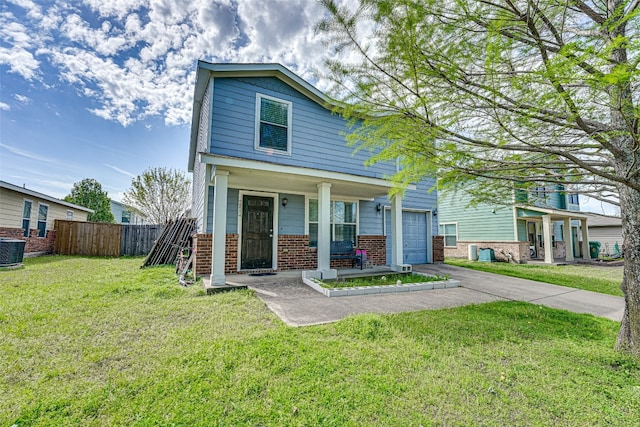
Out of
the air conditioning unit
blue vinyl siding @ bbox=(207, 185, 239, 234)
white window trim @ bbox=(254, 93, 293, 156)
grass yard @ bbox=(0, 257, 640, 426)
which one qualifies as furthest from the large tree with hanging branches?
the air conditioning unit

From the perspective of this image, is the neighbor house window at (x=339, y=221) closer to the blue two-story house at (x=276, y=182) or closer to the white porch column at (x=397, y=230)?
the blue two-story house at (x=276, y=182)

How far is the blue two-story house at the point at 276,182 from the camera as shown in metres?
6.36

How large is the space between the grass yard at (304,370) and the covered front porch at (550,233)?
10259 mm

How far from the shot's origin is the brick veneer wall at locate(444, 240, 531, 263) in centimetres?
1262

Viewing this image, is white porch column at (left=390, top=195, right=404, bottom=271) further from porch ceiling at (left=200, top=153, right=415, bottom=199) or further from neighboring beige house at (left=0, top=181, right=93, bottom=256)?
neighboring beige house at (left=0, top=181, right=93, bottom=256)

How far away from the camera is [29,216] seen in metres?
11.8

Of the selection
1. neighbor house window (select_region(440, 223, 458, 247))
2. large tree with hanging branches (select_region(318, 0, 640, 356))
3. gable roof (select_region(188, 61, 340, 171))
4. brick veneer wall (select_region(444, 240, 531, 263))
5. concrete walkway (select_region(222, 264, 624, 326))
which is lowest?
concrete walkway (select_region(222, 264, 624, 326))

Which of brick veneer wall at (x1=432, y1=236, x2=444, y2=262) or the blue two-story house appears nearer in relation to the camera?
the blue two-story house

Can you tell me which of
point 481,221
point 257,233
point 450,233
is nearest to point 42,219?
point 257,233

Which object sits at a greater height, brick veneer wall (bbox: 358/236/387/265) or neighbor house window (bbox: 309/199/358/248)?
neighbor house window (bbox: 309/199/358/248)

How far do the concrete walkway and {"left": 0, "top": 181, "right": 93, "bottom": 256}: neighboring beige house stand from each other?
11.2 m

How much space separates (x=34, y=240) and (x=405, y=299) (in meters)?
16.7

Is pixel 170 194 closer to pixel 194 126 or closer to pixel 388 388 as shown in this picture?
pixel 194 126

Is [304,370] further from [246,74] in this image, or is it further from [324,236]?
[246,74]
